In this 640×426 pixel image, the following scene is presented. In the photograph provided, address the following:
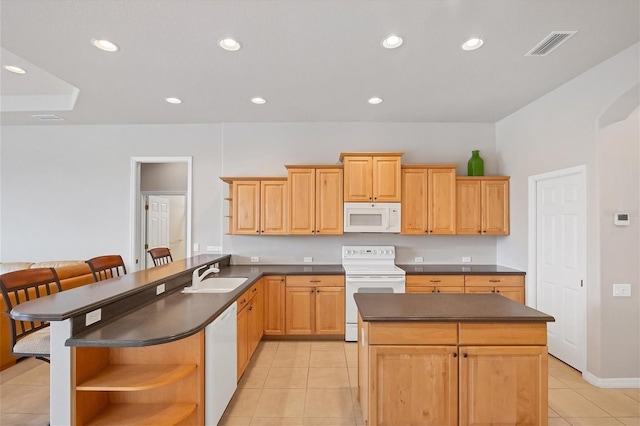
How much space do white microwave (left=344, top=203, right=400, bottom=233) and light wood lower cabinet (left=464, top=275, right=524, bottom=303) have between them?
1143 mm

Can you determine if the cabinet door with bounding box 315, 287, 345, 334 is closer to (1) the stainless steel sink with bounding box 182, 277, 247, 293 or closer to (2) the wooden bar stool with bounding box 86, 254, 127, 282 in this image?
(1) the stainless steel sink with bounding box 182, 277, 247, 293

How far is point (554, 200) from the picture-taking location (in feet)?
10.8

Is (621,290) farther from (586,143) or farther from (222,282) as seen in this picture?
(222,282)

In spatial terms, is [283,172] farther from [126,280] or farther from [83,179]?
[83,179]

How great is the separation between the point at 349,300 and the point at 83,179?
4450mm

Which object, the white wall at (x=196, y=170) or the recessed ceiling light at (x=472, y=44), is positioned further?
the white wall at (x=196, y=170)

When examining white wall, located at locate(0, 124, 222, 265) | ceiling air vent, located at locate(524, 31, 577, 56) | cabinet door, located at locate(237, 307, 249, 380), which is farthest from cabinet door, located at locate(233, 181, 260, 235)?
ceiling air vent, located at locate(524, 31, 577, 56)

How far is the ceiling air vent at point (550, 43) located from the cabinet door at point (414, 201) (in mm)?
1765

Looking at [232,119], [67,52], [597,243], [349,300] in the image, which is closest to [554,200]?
[597,243]

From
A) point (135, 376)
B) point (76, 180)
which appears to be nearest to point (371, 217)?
point (135, 376)

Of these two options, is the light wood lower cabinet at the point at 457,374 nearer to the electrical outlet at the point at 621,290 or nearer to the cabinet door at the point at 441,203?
the electrical outlet at the point at 621,290

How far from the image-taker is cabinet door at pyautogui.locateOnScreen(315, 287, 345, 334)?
12.3 feet

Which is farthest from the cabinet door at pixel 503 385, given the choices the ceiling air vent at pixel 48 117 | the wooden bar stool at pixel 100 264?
the ceiling air vent at pixel 48 117

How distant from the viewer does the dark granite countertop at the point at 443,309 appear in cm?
185
